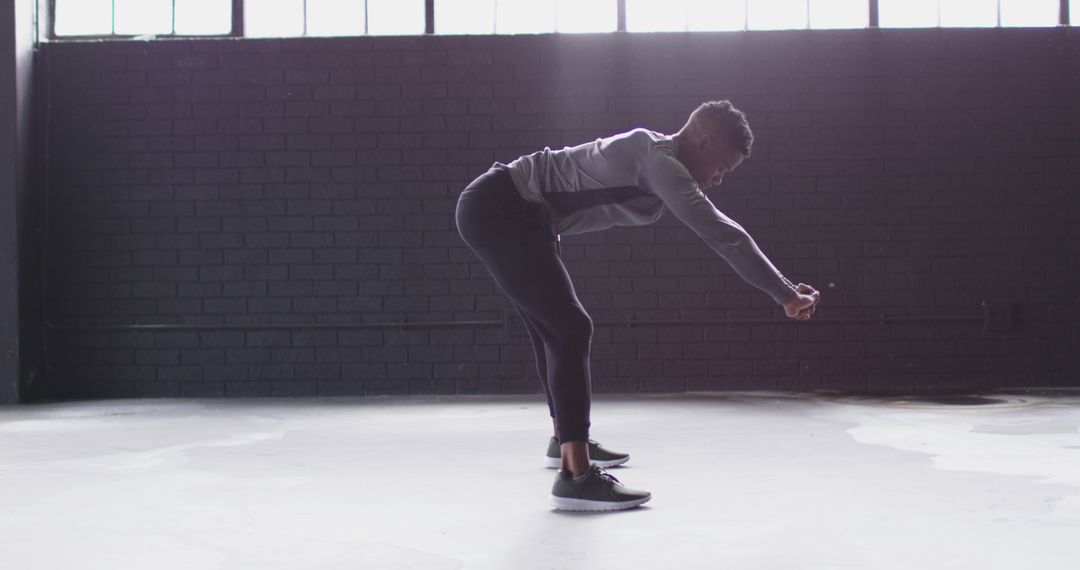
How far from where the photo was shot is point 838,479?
316 cm

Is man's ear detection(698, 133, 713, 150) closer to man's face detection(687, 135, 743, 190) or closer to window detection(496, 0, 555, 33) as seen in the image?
man's face detection(687, 135, 743, 190)

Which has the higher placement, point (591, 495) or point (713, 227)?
point (713, 227)

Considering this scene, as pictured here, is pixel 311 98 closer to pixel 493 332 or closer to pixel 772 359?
pixel 493 332

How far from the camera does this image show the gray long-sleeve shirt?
2.58 m

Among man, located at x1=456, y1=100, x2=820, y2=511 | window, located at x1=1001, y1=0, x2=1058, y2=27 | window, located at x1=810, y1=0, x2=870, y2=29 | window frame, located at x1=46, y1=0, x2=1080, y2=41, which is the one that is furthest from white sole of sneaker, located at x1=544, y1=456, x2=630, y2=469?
window, located at x1=1001, y1=0, x2=1058, y2=27

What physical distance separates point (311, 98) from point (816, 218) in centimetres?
326

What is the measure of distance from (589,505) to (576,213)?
32.0 inches

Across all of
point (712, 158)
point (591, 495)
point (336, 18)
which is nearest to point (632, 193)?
point (712, 158)

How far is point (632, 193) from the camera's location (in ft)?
9.12

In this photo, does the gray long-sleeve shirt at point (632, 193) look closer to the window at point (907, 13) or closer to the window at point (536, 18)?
the window at point (536, 18)

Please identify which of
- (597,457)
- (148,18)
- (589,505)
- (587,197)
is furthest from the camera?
(148,18)

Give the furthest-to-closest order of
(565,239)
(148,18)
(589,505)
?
(148,18)
(565,239)
(589,505)

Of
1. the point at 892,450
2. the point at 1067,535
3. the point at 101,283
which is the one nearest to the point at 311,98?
the point at 101,283

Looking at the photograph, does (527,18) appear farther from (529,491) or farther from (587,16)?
(529,491)
